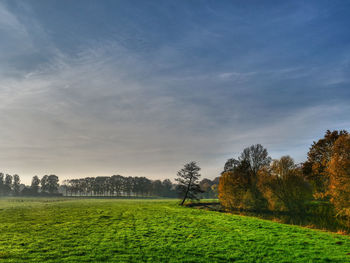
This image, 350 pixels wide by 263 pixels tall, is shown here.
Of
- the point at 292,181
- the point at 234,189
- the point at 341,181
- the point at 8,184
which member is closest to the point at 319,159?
the point at 292,181

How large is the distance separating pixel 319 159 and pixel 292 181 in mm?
10103

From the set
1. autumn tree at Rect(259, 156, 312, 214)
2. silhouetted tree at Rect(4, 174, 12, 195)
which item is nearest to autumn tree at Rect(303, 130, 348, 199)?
autumn tree at Rect(259, 156, 312, 214)

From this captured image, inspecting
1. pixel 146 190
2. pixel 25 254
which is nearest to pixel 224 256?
pixel 25 254

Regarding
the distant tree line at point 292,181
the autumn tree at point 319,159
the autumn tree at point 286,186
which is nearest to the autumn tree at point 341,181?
the distant tree line at point 292,181

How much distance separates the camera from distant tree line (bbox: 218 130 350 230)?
3316cm

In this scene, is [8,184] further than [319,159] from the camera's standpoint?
Yes

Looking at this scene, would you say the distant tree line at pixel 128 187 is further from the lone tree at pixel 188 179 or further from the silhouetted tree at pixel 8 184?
the lone tree at pixel 188 179

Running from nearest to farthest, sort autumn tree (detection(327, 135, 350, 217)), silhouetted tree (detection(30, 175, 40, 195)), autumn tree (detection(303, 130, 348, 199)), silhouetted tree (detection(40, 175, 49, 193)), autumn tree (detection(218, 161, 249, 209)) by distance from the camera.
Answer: autumn tree (detection(327, 135, 350, 217)) < autumn tree (detection(303, 130, 348, 199)) < autumn tree (detection(218, 161, 249, 209)) < silhouetted tree (detection(30, 175, 40, 195)) < silhouetted tree (detection(40, 175, 49, 193))

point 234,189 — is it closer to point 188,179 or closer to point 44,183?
point 188,179

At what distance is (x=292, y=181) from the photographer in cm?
5359

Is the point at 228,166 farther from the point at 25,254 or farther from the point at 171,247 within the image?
the point at 25,254

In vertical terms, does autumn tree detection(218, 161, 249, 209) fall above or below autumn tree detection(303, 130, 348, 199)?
below

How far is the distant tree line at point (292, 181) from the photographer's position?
33.2 meters

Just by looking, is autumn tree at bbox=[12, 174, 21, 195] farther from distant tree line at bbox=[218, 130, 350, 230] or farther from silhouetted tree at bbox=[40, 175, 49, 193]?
distant tree line at bbox=[218, 130, 350, 230]
